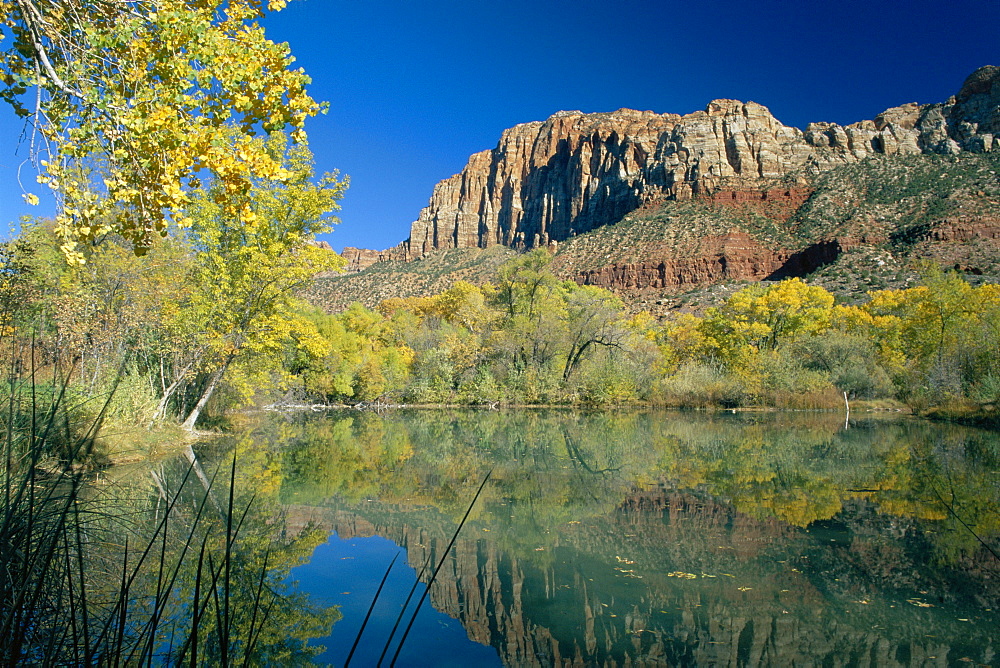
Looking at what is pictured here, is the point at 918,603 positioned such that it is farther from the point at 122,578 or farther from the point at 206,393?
the point at 206,393

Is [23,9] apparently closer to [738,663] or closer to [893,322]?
[738,663]

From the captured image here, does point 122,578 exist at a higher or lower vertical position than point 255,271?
lower

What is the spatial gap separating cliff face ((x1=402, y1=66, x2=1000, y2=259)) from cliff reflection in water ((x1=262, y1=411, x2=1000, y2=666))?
77.0m

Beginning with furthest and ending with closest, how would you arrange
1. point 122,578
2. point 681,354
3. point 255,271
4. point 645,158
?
point 645,158 → point 681,354 → point 255,271 → point 122,578

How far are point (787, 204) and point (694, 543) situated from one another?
81137mm

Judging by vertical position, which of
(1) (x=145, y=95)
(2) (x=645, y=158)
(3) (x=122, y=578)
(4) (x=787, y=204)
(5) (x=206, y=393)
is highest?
(2) (x=645, y=158)

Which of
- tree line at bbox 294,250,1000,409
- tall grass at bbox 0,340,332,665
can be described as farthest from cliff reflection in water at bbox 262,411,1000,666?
tree line at bbox 294,250,1000,409

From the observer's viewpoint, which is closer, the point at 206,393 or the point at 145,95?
the point at 145,95

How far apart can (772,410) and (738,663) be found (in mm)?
27413

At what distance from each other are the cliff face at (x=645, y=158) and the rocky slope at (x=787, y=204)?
1.08ft

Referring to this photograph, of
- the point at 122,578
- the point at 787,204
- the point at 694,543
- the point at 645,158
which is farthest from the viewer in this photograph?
the point at 645,158

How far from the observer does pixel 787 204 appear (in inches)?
3027

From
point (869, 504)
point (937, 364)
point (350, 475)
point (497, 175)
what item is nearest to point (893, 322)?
point (937, 364)

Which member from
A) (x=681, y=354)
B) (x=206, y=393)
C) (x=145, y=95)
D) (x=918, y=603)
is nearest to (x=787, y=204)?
(x=681, y=354)
